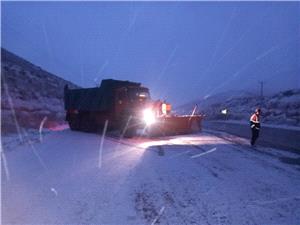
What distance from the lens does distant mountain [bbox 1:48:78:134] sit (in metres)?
37.6

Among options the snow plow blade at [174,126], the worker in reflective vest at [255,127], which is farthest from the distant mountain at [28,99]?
the worker in reflective vest at [255,127]

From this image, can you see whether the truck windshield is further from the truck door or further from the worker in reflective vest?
the worker in reflective vest

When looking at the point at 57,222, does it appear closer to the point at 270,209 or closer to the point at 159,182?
the point at 159,182

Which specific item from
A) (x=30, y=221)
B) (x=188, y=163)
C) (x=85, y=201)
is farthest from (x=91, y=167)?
(x=30, y=221)

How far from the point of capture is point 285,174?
9742mm

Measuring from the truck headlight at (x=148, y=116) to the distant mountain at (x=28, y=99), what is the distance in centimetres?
1165

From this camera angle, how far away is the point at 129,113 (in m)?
21.1

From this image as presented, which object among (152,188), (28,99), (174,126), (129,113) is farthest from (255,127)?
(28,99)

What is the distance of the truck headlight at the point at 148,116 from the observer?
20312mm

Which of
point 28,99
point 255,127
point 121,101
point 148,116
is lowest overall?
point 255,127

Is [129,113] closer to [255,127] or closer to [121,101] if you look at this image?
[121,101]

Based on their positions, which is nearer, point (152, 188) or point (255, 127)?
point (152, 188)

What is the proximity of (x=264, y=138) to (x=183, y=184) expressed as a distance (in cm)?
1297

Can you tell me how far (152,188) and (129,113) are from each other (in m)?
13.0
